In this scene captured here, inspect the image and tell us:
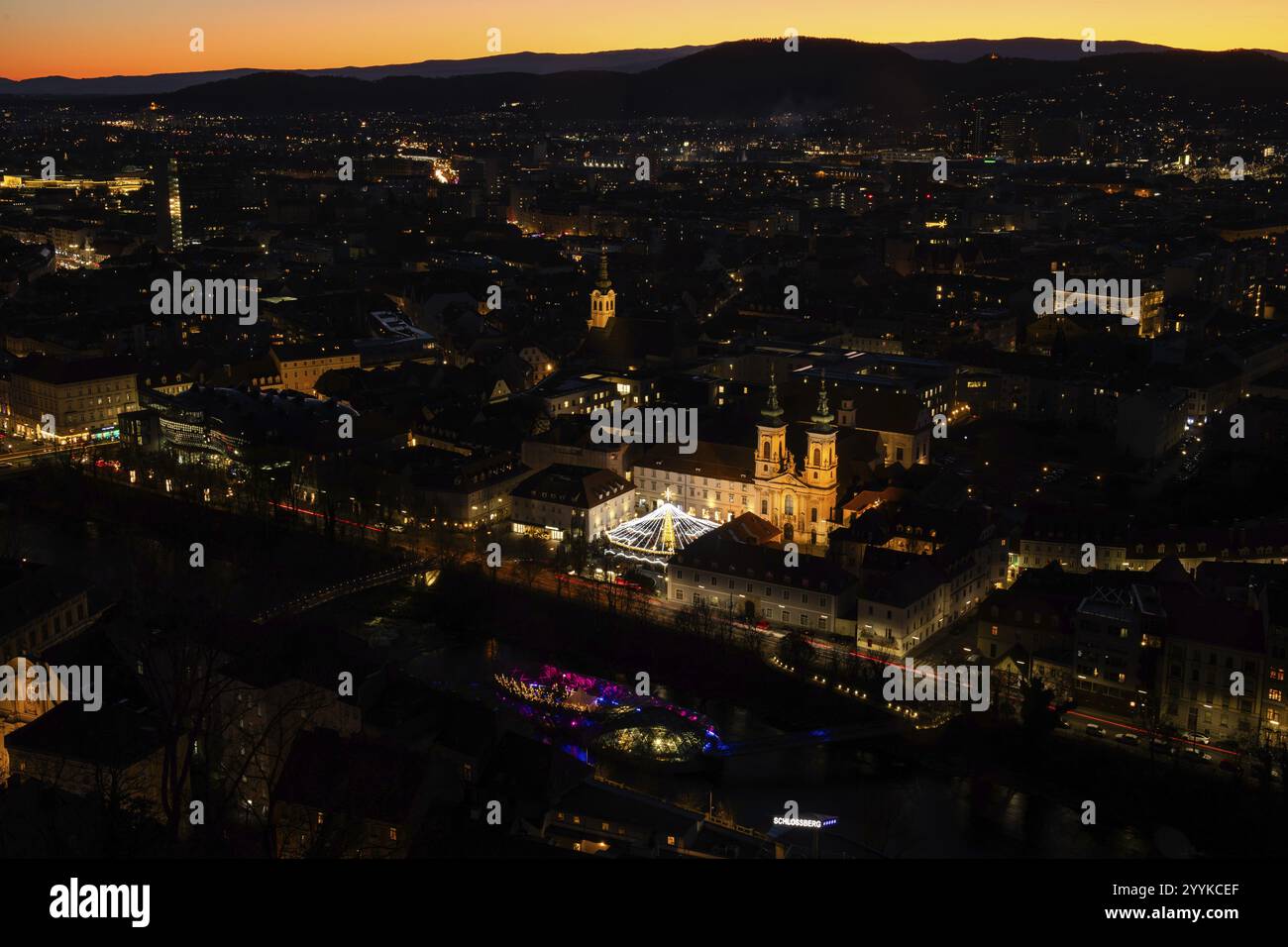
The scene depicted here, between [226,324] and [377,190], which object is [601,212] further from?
[226,324]

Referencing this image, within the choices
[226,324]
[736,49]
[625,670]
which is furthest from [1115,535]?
[736,49]

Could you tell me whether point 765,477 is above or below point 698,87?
below

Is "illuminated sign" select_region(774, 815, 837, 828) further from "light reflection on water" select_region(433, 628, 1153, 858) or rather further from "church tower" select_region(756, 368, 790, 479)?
"church tower" select_region(756, 368, 790, 479)

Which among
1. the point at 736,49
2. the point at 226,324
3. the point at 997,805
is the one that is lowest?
the point at 997,805

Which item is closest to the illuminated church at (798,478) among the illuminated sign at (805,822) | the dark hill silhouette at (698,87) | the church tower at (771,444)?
the church tower at (771,444)

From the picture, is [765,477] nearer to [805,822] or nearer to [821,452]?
[821,452]

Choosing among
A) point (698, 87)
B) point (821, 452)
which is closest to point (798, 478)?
point (821, 452)
